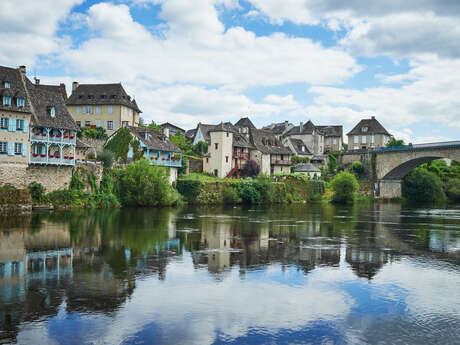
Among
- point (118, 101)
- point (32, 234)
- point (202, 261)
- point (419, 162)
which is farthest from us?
point (419, 162)

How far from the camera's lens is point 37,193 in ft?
153

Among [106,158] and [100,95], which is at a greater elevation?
[100,95]

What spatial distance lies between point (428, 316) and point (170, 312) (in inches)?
342

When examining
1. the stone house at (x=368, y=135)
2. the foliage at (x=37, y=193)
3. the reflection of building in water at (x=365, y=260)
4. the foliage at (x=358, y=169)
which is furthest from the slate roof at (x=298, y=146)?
the reflection of building in water at (x=365, y=260)

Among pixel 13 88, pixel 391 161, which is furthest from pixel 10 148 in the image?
pixel 391 161

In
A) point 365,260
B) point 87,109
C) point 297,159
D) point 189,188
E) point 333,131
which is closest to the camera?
point 365,260

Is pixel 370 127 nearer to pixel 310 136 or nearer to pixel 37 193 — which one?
pixel 310 136

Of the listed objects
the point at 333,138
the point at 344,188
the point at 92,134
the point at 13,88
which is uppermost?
the point at 333,138

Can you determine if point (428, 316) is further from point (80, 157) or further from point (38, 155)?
point (80, 157)

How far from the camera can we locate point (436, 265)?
77.2ft

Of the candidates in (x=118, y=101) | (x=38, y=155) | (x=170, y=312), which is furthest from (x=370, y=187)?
(x=170, y=312)

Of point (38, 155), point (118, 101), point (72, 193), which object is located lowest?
point (72, 193)

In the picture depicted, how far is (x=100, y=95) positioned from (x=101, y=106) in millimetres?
1947

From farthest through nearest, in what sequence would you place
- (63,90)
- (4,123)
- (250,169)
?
(250,169)
(63,90)
(4,123)
